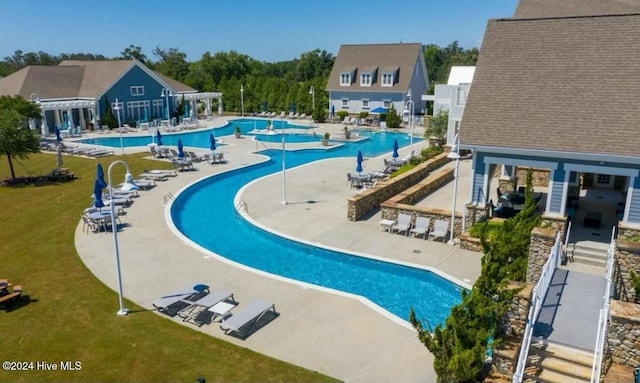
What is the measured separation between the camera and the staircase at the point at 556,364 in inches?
370

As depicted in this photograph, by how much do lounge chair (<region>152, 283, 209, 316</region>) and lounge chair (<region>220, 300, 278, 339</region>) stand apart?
5.73 feet

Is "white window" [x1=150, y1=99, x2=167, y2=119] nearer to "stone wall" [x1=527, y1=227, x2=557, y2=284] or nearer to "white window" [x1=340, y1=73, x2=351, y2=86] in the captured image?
"white window" [x1=340, y1=73, x2=351, y2=86]

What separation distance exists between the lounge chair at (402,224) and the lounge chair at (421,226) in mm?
279

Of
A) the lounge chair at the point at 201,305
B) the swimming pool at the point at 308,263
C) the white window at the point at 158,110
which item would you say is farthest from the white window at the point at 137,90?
the lounge chair at the point at 201,305

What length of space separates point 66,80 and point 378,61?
120ft

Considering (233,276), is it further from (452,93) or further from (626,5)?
(626,5)

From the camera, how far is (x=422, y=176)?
27.0 metres

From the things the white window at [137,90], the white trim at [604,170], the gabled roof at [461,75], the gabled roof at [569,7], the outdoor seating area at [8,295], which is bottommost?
the outdoor seating area at [8,295]

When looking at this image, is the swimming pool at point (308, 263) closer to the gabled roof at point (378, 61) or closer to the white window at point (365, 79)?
the white window at point (365, 79)

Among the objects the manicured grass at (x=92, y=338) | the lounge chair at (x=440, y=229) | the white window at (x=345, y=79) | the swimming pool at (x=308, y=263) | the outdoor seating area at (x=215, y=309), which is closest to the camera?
the manicured grass at (x=92, y=338)

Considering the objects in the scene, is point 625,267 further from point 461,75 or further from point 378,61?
point 378,61

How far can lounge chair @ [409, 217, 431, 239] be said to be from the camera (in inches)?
732

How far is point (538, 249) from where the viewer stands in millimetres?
13703

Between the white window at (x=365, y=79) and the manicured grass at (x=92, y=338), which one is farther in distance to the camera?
the white window at (x=365, y=79)
